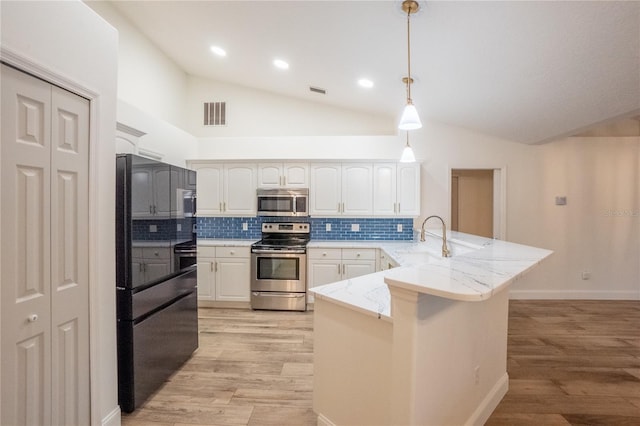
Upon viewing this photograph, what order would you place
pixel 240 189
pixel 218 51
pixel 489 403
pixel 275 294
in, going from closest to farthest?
1. pixel 489 403
2. pixel 218 51
3. pixel 275 294
4. pixel 240 189

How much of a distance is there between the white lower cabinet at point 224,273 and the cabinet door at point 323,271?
0.86 m

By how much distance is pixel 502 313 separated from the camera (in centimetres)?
203

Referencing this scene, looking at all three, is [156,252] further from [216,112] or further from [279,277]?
[216,112]

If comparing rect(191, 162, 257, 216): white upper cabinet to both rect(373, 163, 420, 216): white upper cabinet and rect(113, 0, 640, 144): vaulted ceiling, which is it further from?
rect(373, 163, 420, 216): white upper cabinet

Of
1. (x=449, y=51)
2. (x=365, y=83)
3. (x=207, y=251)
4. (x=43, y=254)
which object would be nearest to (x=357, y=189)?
(x=365, y=83)

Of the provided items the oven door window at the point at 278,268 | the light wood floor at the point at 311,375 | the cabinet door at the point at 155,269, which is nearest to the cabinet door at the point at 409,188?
the oven door window at the point at 278,268

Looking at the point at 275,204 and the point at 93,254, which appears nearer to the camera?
the point at 93,254

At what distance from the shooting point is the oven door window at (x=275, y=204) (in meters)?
4.20

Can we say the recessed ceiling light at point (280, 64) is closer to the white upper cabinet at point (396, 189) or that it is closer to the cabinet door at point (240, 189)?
the cabinet door at point (240, 189)

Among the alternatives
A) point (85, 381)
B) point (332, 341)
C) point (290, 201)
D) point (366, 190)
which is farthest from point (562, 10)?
point (85, 381)

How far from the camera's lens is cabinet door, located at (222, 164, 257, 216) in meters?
4.28

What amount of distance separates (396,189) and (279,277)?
6.78 feet

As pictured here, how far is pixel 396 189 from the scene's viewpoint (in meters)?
4.20

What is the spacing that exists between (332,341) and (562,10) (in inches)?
95.3
